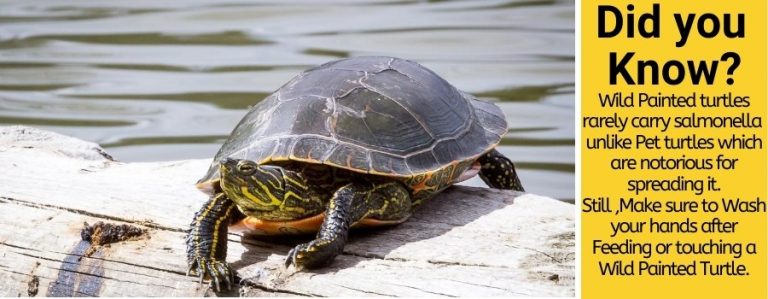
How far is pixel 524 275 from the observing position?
2963 mm

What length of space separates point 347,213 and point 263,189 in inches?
9.6

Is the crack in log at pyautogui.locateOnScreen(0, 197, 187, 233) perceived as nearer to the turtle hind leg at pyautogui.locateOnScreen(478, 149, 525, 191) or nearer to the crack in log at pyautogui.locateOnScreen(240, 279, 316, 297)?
the crack in log at pyautogui.locateOnScreen(240, 279, 316, 297)

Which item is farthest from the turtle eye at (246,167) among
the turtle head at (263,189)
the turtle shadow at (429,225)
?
the turtle shadow at (429,225)

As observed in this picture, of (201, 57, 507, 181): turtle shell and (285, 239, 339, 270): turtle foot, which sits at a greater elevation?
(201, 57, 507, 181): turtle shell

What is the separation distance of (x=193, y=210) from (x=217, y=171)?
24 centimetres

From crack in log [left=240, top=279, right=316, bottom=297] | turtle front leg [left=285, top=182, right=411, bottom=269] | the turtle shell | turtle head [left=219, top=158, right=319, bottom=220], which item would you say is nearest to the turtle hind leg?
the turtle shell

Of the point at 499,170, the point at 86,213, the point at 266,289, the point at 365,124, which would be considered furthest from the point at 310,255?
the point at 499,170

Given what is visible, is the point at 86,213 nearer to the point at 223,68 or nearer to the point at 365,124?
the point at 365,124

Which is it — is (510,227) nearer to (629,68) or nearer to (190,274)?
(629,68)

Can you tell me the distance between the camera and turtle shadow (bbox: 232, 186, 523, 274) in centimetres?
320

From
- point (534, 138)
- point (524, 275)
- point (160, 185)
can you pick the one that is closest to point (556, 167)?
point (534, 138)

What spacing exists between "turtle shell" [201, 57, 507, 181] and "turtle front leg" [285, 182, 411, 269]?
0.07m

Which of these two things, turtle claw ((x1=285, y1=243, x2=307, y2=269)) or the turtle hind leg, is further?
the turtle hind leg

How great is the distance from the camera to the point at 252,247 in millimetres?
3330
